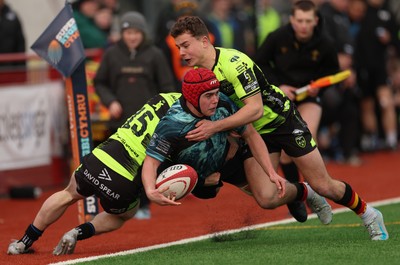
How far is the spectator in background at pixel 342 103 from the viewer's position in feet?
56.9

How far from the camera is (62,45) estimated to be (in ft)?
34.3

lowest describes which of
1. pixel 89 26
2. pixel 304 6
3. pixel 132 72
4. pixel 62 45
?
pixel 89 26

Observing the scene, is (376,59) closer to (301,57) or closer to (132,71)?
(132,71)

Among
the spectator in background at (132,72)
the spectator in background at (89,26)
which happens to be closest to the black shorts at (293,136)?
the spectator in background at (132,72)

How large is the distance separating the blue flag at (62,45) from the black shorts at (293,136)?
2.08 metres

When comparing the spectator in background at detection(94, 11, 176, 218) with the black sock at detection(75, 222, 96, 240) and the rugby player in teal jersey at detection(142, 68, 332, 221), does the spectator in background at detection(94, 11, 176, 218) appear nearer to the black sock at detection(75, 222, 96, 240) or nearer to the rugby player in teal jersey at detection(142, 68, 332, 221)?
the rugby player in teal jersey at detection(142, 68, 332, 221)

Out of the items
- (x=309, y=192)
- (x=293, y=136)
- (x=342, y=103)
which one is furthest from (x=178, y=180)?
(x=342, y=103)

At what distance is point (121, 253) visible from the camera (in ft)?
30.1

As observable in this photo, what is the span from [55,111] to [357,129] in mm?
5658

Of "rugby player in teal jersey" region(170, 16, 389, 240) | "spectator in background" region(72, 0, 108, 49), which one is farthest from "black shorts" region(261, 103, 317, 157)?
"spectator in background" region(72, 0, 108, 49)

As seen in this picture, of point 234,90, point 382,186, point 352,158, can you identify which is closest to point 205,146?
point 234,90

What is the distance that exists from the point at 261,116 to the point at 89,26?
731cm

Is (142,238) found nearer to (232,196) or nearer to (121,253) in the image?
(121,253)

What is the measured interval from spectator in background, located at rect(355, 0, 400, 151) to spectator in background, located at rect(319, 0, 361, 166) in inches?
13.2
